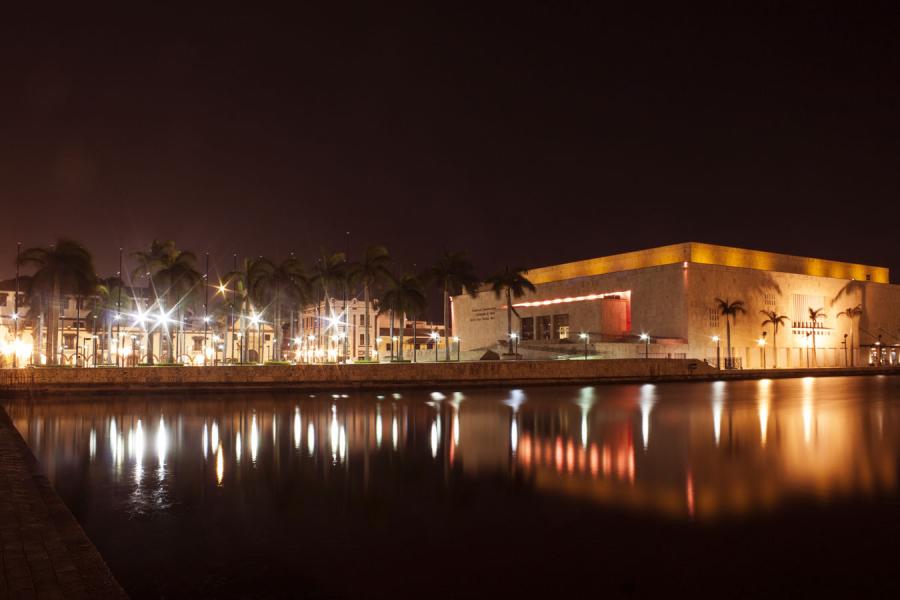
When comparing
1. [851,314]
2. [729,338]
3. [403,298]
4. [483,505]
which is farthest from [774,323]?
[483,505]

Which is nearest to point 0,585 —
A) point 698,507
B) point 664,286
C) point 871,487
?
point 698,507

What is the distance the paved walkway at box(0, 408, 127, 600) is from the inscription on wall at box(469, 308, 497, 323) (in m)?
83.5

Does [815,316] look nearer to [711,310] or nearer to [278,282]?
[711,310]

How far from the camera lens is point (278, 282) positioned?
189ft

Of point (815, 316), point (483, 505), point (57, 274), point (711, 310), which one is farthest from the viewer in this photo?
point (815, 316)

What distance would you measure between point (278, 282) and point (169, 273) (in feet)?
26.8

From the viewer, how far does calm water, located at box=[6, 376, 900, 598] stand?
7.43 metres

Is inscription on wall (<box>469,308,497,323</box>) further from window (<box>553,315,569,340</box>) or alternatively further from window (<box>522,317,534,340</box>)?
window (<box>553,315,569,340</box>)

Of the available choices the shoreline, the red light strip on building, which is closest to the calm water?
the shoreline

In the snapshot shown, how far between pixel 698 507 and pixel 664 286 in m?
64.4

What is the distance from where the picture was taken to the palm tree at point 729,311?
225 feet

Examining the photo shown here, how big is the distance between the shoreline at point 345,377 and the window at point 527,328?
30.6 meters

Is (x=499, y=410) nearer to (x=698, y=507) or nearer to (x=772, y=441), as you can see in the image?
(x=772, y=441)

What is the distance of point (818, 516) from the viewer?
1002 centimetres
